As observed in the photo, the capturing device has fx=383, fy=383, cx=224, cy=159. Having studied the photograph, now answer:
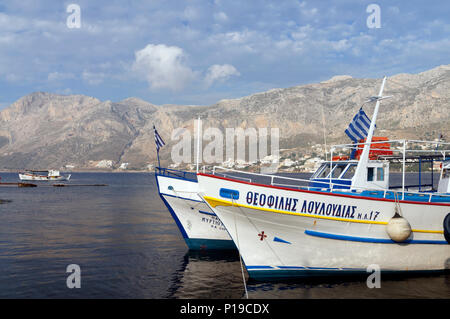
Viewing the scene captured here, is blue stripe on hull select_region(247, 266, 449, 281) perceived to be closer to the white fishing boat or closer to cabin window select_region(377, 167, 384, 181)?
the white fishing boat

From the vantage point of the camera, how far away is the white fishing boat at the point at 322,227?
1365 cm

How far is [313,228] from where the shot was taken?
13828mm

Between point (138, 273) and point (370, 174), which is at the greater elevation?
point (370, 174)

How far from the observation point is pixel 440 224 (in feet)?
48.8

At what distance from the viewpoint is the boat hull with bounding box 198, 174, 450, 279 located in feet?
44.8

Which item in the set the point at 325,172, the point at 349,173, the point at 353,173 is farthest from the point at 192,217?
the point at 353,173

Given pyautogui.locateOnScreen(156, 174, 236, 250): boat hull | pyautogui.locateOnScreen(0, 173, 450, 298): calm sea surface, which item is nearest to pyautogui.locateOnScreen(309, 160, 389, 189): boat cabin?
pyautogui.locateOnScreen(0, 173, 450, 298): calm sea surface

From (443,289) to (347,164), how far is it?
20.4 feet

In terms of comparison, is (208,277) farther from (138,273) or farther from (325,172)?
(325,172)

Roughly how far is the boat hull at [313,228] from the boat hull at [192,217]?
566cm

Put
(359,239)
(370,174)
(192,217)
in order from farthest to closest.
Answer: (192,217) < (370,174) < (359,239)

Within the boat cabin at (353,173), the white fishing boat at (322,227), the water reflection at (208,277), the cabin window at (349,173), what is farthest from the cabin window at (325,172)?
the water reflection at (208,277)

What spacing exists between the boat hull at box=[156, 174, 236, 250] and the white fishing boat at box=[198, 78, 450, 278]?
5.59 meters

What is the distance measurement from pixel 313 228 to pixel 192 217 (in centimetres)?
809
